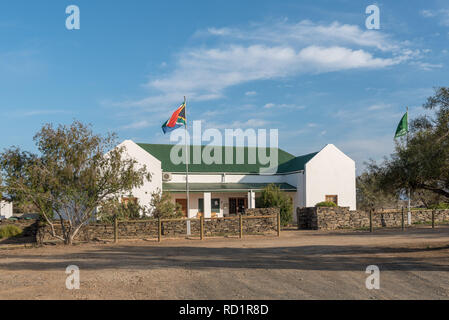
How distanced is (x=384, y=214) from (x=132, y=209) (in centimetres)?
1707

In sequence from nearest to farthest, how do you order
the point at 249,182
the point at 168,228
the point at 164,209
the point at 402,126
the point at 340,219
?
the point at 168,228 < the point at 164,209 < the point at 402,126 < the point at 340,219 < the point at 249,182

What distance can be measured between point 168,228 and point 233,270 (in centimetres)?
1215

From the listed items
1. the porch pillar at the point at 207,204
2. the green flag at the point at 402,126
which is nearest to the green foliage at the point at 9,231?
the porch pillar at the point at 207,204

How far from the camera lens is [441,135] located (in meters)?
13.9

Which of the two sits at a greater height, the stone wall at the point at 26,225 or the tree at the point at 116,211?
the tree at the point at 116,211

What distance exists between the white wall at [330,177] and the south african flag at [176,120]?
13282 mm

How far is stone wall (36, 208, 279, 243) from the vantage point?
2288 centimetres

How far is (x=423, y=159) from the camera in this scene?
1393 centimetres

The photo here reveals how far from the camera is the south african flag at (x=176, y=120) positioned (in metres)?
25.9

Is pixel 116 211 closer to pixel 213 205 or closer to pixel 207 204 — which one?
pixel 207 204

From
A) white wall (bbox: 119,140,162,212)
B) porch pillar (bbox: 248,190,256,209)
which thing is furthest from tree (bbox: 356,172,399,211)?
white wall (bbox: 119,140,162,212)

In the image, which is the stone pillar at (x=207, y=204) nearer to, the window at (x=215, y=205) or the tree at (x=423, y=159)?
the window at (x=215, y=205)

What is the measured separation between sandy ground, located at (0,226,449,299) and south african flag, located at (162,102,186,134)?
782cm

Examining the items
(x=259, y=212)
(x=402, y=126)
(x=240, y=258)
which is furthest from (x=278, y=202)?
(x=240, y=258)
